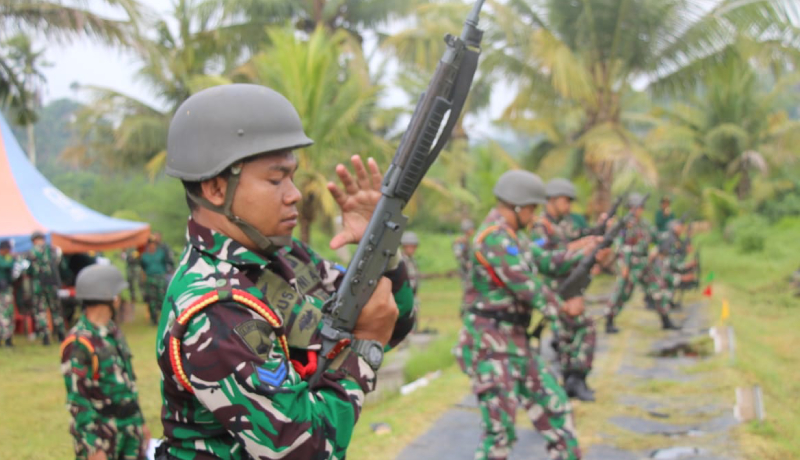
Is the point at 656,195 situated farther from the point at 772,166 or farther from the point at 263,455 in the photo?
the point at 263,455

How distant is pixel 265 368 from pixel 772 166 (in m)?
25.7

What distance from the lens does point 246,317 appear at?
1776 millimetres

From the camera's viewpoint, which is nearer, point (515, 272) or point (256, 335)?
point (256, 335)

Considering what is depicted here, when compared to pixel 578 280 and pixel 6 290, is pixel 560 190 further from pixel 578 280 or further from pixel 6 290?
pixel 6 290

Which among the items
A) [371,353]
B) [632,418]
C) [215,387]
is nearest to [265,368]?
[215,387]

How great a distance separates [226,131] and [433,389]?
6.09 m

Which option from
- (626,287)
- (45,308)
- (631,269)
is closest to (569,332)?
(626,287)

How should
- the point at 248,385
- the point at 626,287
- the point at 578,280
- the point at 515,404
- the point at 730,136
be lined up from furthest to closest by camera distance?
the point at 730,136 < the point at 626,287 < the point at 578,280 < the point at 515,404 < the point at 248,385

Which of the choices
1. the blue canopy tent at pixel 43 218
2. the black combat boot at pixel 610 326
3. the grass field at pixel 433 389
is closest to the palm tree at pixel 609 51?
A: the grass field at pixel 433 389

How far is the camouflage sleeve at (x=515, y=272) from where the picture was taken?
466cm

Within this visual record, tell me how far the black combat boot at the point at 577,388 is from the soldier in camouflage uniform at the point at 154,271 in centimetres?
804

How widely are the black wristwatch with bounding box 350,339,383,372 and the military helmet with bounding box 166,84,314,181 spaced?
0.54 meters

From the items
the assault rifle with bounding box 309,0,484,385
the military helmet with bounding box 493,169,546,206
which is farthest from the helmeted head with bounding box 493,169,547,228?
the assault rifle with bounding box 309,0,484,385

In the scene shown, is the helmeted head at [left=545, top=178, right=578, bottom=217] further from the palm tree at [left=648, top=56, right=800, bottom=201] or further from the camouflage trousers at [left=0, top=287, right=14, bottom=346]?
the palm tree at [left=648, top=56, right=800, bottom=201]
